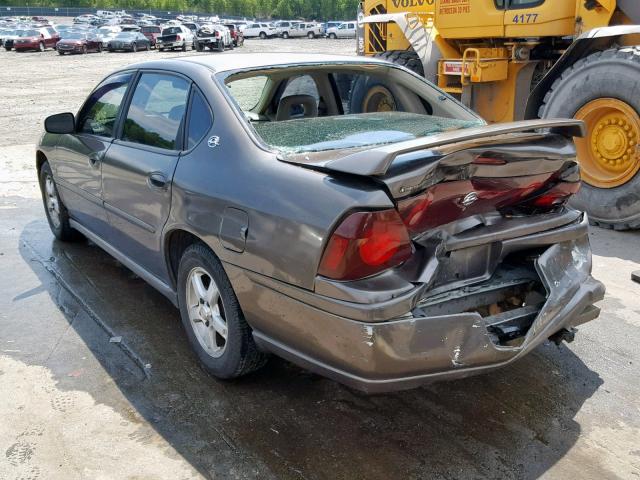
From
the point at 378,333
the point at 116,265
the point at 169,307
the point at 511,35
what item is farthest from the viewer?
the point at 511,35

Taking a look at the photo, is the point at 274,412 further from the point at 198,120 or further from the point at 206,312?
the point at 198,120

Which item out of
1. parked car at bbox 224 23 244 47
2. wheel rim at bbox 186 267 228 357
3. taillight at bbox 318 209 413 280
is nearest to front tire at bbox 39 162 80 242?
wheel rim at bbox 186 267 228 357

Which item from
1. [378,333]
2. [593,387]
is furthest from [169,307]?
[593,387]

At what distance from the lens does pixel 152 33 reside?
148 ft

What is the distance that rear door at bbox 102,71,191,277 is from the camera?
12.0 ft

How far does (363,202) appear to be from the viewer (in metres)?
2.57

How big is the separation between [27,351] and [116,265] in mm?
1454

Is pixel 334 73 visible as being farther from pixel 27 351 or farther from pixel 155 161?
pixel 27 351

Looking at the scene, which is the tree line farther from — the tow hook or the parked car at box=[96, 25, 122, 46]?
the tow hook

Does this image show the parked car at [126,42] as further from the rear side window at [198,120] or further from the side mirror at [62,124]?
the rear side window at [198,120]

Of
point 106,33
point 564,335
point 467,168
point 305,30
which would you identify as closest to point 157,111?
point 467,168

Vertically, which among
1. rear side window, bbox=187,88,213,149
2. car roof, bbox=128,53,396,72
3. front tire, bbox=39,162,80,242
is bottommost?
front tire, bbox=39,162,80,242

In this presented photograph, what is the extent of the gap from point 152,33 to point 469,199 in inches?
1833

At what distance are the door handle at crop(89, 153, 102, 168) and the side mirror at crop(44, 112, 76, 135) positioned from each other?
44cm
